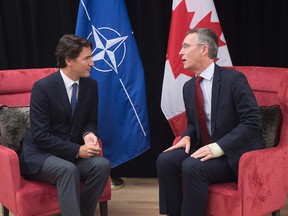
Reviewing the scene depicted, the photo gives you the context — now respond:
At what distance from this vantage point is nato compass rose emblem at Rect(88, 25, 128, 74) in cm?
331

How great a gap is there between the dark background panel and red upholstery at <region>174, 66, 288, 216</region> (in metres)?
0.83

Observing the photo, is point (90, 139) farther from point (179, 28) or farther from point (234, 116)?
point (179, 28)

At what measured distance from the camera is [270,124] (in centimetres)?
272

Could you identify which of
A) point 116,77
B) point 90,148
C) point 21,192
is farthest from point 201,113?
point 21,192

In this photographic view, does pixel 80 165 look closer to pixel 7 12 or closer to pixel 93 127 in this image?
pixel 93 127

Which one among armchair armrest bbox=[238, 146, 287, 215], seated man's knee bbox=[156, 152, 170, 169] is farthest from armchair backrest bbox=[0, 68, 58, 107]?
armchair armrest bbox=[238, 146, 287, 215]

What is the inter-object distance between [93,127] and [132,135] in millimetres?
629

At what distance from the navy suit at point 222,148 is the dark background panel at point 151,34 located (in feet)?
3.53

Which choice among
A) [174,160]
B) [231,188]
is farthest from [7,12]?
[231,188]

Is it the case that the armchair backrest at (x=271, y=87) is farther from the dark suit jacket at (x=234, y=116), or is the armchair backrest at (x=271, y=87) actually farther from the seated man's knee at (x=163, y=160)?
the seated man's knee at (x=163, y=160)

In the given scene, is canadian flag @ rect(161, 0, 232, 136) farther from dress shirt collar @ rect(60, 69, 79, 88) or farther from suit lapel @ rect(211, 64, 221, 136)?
dress shirt collar @ rect(60, 69, 79, 88)

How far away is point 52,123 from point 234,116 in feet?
3.45

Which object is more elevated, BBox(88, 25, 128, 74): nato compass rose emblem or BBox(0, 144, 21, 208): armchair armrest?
BBox(88, 25, 128, 74): nato compass rose emblem

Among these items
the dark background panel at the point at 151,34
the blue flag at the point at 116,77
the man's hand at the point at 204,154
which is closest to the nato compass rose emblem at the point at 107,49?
the blue flag at the point at 116,77
